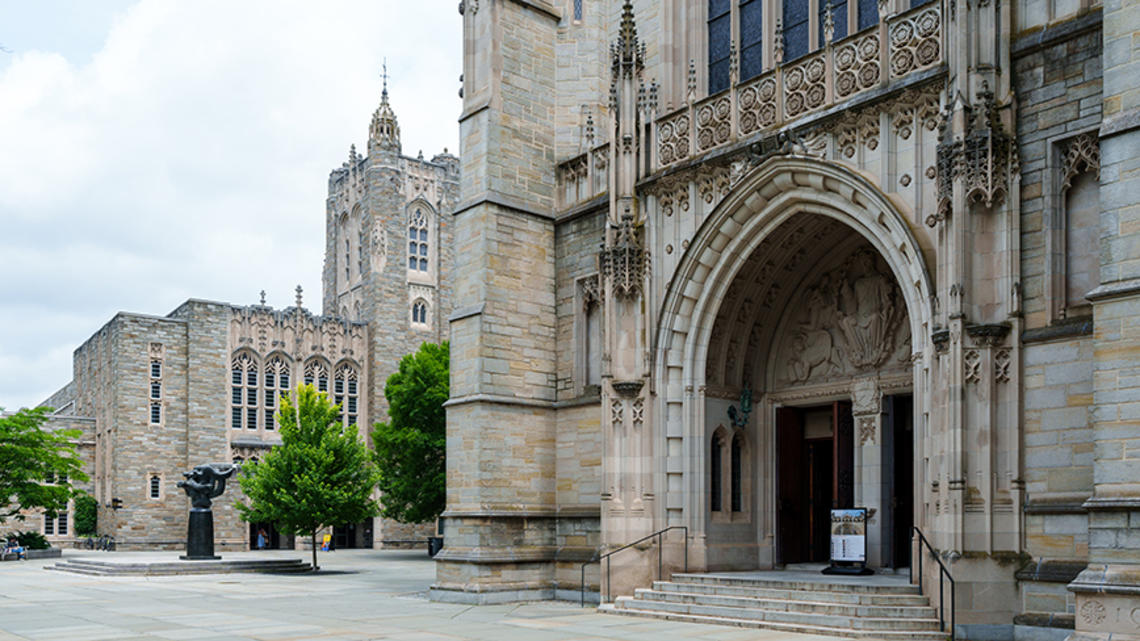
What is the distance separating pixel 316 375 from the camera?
4997cm

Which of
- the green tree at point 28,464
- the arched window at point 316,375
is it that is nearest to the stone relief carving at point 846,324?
the green tree at point 28,464

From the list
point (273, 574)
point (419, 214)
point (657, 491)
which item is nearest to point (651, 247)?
point (657, 491)

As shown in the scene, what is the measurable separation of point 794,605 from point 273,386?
38328mm

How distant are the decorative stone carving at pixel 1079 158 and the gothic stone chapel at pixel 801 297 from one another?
3cm

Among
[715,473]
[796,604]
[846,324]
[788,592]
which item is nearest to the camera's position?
[796,604]

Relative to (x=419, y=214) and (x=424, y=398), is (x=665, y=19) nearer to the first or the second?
(x=424, y=398)

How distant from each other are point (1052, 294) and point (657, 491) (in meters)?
7.12

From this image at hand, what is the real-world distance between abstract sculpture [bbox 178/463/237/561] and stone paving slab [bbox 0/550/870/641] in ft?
13.6

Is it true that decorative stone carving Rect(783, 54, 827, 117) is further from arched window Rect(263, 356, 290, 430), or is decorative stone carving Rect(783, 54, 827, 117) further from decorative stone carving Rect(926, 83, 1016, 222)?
arched window Rect(263, 356, 290, 430)

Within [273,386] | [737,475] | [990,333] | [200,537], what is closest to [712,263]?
[737,475]

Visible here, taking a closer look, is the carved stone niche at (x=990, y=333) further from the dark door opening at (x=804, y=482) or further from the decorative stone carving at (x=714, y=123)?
the decorative stone carving at (x=714, y=123)

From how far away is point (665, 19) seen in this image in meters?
19.8

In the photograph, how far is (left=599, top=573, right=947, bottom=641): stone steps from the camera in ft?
42.7

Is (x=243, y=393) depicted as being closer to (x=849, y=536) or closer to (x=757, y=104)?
(x=757, y=104)
